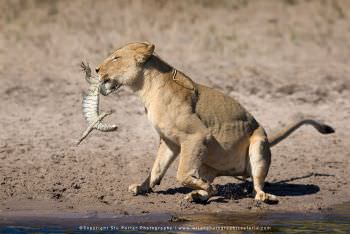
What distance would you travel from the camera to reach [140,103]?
1562 centimetres

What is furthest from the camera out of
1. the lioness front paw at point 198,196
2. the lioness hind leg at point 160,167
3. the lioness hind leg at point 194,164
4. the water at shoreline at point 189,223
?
the lioness hind leg at point 160,167

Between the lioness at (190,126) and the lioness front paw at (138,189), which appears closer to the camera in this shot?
the lioness at (190,126)

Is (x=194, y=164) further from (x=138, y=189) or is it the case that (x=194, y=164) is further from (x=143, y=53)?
(x=143, y=53)

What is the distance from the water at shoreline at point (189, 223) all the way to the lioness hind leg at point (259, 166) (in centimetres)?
37

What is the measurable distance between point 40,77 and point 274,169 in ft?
14.2

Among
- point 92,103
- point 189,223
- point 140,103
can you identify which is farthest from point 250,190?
point 140,103

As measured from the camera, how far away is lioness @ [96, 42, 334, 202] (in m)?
11.6

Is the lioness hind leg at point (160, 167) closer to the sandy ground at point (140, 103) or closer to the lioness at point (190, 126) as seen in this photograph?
the lioness at point (190, 126)

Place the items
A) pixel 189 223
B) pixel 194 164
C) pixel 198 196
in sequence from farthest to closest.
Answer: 1. pixel 198 196
2. pixel 194 164
3. pixel 189 223

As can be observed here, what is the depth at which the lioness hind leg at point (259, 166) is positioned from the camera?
11961mm

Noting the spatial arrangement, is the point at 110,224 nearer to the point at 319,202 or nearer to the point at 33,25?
the point at 319,202

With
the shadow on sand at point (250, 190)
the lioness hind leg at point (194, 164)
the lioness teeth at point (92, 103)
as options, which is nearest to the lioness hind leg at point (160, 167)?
the shadow on sand at point (250, 190)

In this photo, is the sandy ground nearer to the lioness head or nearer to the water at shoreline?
the water at shoreline

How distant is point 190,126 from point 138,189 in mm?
1043
